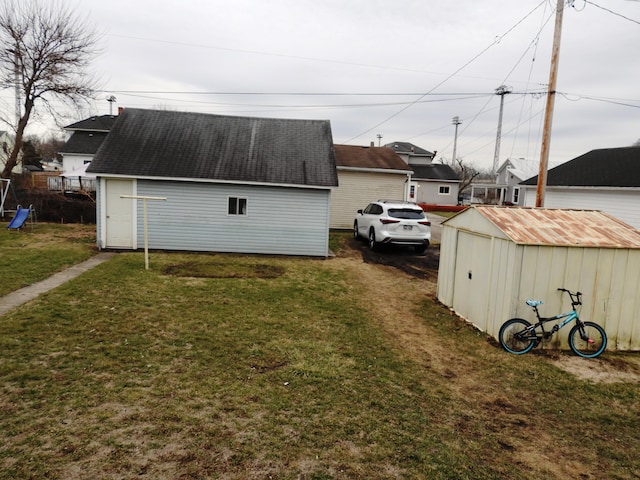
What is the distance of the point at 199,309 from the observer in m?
7.98

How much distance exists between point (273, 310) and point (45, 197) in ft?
58.5

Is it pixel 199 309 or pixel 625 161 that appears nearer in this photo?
pixel 199 309

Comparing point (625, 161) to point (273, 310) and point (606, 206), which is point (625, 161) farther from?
point (273, 310)

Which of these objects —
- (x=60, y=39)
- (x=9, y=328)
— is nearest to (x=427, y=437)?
(x=9, y=328)

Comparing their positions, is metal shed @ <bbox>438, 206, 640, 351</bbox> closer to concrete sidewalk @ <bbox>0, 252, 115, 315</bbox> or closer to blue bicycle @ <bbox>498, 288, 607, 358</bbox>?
blue bicycle @ <bbox>498, 288, 607, 358</bbox>

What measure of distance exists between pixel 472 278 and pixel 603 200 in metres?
15.5

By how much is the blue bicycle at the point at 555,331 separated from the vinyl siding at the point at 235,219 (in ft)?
27.7

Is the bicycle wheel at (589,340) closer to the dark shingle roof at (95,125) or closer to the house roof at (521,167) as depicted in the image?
the house roof at (521,167)

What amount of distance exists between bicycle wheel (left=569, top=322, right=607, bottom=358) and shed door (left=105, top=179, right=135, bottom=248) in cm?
1279

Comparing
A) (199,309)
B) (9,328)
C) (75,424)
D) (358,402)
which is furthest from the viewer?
(199,309)

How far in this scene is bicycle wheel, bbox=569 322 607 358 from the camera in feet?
21.6

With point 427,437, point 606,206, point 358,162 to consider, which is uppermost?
point 358,162

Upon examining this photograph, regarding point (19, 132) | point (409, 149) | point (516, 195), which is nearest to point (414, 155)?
point (409, 149)

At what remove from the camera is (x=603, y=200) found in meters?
19.2
